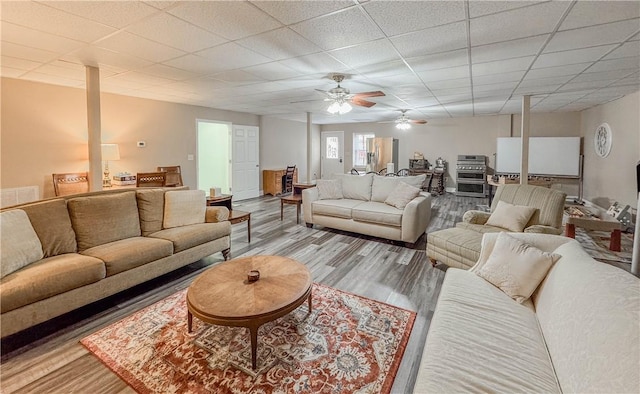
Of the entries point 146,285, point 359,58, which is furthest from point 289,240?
point 359,58

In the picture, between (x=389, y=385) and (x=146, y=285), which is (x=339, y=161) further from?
(x=389, y=385)

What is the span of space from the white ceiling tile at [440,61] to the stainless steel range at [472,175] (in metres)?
5.95

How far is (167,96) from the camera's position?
5641 mm

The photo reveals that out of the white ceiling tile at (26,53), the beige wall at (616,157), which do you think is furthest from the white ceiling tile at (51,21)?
the beige wall at (616,157)

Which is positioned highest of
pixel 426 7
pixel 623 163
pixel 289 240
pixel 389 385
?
pixel 426 7

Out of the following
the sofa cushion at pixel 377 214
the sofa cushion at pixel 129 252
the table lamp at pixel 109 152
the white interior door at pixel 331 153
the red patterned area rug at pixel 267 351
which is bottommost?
the red patterned area rug at pixel 267 351

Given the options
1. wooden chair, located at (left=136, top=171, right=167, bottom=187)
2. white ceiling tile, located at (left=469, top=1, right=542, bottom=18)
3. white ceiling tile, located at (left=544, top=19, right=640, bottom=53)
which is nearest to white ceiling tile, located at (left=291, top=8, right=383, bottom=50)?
white ceiling tile, located at (left=469, top=1, right=542, bottom=18)

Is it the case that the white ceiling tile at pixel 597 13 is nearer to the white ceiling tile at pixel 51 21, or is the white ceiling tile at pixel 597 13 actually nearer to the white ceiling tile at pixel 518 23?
the white ceiling tile at pixel 518 23

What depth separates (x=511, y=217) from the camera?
336 centimetres

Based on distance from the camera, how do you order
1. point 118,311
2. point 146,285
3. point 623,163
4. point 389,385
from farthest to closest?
point 623,163
point 146,285
point 118,311
point 389,385

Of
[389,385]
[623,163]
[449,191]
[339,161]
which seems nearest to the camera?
[389,385]

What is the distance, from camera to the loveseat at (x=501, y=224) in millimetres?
3025

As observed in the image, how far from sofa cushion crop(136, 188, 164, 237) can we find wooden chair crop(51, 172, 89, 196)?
2391 mm

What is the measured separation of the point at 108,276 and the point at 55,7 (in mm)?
2148
